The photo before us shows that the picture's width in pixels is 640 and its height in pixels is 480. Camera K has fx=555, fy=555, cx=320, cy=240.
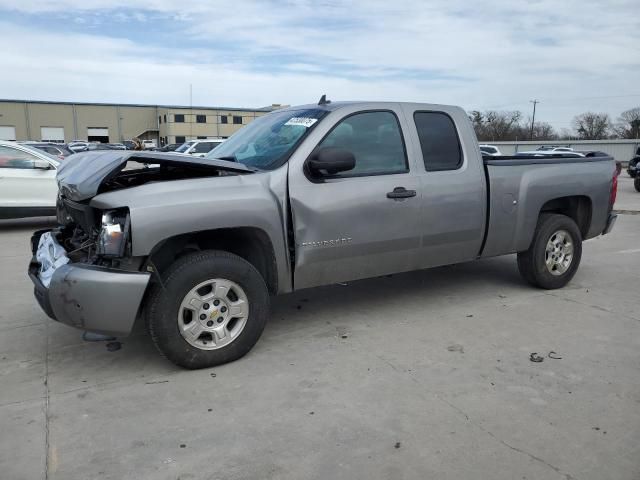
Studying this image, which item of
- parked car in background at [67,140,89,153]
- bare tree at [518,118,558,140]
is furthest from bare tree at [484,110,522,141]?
parked car in background at [67,140,89,153]

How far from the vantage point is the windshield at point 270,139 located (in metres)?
4.32

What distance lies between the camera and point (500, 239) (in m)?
5.30

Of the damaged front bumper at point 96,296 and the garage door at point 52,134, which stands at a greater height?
the garage door at point 52,134

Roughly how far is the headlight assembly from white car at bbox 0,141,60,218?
7.53 meters

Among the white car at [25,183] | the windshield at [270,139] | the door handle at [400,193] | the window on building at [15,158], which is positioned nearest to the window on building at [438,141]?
the door handle at [400,193]

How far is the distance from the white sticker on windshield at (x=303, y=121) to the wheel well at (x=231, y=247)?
1022 millimetres

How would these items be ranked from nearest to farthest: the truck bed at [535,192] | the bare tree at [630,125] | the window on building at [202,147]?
the truck bed at [535,192], the window on building at [202,147], the bare tree at [630,125]

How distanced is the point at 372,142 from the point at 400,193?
487 mm

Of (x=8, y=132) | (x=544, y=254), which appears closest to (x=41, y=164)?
(x=544, y=254)

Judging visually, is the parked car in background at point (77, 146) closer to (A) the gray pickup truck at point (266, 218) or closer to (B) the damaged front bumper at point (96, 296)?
(A) the gray pickup truck at point (266, 218)

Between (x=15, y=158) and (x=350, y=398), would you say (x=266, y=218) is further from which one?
(x=15, y=158)

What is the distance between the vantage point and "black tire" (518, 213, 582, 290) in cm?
565

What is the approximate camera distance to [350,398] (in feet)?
11.4

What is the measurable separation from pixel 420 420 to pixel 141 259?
1992 millimetres
